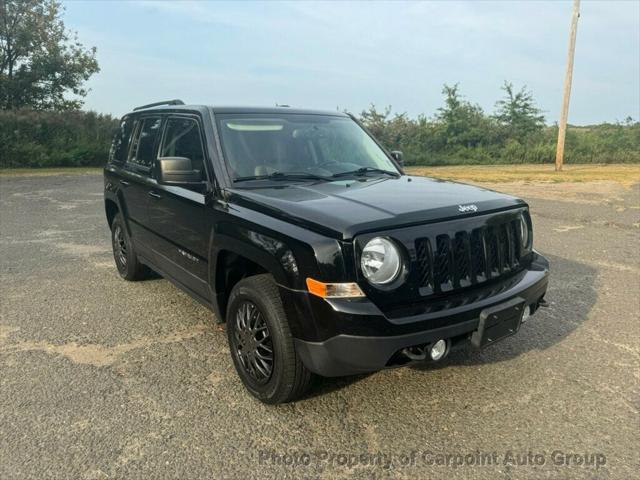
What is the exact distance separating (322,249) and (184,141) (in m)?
2.05

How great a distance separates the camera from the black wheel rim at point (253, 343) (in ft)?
10.3

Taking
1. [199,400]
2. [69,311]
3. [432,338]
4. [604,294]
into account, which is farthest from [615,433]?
[69,311]

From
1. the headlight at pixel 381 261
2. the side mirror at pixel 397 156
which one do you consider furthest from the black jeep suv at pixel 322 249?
the side mirror at pixel 397 156

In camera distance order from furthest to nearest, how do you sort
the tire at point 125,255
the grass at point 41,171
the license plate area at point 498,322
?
the grass at point 41,171, the tire at point 125,255, the license plate area at point 498,322

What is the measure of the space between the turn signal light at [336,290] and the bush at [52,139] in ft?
69.2

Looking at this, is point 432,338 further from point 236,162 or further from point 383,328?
point 236,162

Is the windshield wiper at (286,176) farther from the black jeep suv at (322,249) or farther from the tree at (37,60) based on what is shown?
the tree at (37,60)

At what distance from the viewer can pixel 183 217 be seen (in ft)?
13.3

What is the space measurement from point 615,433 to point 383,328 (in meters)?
1.52

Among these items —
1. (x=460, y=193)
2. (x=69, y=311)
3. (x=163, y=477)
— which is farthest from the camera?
(x=69, y=311)

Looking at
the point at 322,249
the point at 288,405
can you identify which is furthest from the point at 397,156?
the point at 288,405

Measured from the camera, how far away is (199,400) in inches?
129

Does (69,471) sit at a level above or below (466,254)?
below

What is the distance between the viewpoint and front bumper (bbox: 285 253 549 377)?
265cm
